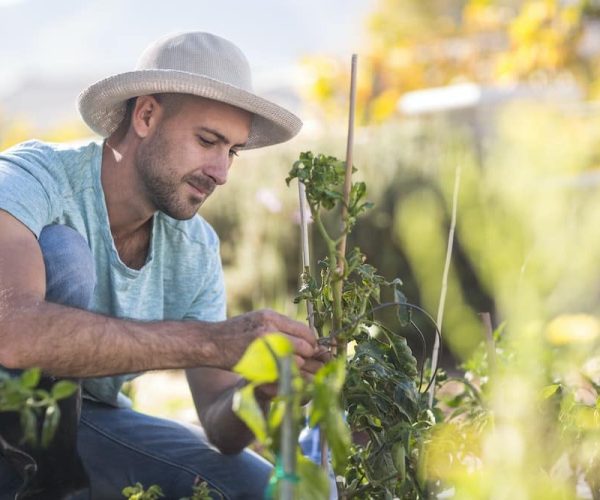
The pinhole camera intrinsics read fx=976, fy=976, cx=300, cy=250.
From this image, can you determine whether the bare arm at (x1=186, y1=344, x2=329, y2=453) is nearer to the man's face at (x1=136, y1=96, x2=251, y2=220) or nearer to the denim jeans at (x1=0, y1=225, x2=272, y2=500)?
the denim jeans at (x1=0, y1=225, x2=272, y2=500)

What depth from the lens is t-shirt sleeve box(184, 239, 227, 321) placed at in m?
2.41

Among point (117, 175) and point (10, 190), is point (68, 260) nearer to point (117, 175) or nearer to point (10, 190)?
point (10, 190)

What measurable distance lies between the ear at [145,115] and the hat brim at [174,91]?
2 centimetres

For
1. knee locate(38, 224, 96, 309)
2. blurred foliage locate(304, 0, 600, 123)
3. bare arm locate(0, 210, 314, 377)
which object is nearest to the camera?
bare arm locate(0, 210, 314, 377)

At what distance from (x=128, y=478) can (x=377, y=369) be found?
0.97m

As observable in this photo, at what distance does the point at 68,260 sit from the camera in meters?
1.88

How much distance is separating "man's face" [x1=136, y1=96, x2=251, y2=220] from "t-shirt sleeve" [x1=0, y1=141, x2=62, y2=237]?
0.21 metres

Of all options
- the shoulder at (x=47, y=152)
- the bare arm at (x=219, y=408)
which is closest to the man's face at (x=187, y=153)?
the shoulder at (x=47, y=152)

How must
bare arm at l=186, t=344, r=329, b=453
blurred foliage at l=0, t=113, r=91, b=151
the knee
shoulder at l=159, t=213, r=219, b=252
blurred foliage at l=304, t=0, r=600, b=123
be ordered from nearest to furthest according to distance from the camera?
the knee
bare arm at l=186, t=344, r=329, b=453
shoulder at l=159, t=213, r=219, b=252
blurred foliage at l=304, t=0, r=600, b=123
blurred foliage at l=0, t=113, r=91, b=151

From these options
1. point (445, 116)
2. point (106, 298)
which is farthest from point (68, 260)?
point (445, 116)

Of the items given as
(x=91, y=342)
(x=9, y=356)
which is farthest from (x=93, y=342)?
(x=9, y=356)

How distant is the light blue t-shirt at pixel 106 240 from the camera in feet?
6.51

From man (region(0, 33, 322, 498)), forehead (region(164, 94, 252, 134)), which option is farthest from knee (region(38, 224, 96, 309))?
forehead (region(164, 94, 252, 134))

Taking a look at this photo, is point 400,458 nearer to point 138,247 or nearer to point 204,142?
point 204,142
